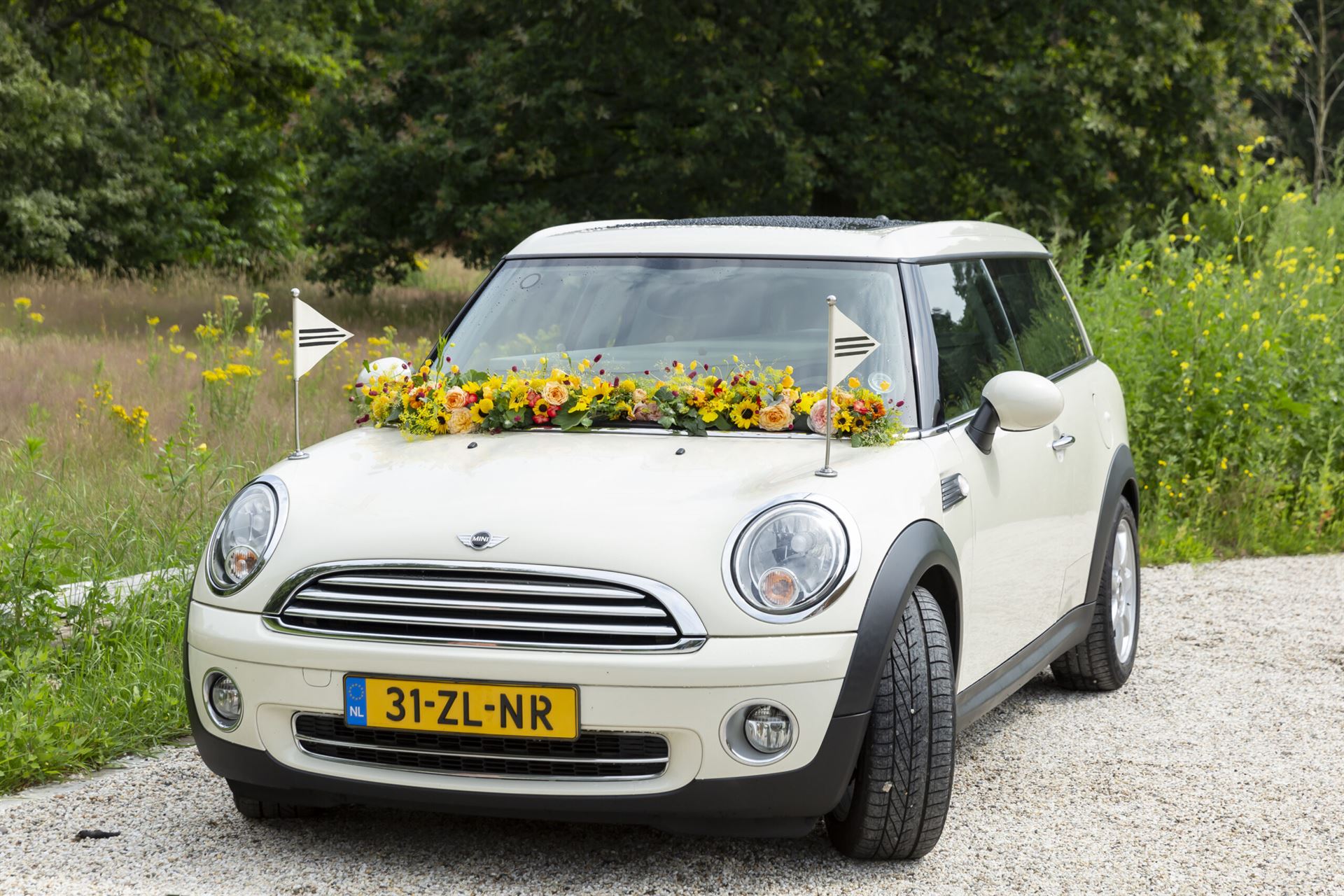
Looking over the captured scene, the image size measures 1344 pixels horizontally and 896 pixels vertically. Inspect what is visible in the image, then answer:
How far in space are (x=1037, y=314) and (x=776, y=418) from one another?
1.81 metres

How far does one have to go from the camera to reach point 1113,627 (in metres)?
5.78

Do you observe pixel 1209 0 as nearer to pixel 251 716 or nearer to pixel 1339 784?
pixel 1339 784

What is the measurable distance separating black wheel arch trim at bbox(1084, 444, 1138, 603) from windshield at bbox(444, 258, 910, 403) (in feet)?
5.07

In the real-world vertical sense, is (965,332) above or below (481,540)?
above

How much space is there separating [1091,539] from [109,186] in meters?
24.7

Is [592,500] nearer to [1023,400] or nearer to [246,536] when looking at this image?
[246,536]

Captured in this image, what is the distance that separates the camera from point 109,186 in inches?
1057

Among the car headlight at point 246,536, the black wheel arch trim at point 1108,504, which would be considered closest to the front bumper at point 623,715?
the car headlight at point 246,536

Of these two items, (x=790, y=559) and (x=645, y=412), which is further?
(x=645, y=412)

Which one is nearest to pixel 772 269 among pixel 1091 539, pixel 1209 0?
pixel 1091 539

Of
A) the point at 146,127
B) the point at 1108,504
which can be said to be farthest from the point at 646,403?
the point at 146,127

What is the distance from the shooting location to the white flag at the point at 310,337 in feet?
14.7

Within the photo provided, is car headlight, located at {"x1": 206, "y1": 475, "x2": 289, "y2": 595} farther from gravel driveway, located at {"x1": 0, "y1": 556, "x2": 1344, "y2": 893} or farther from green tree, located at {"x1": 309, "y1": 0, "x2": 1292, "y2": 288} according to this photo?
green tree, located at {"x1": 309, "y1": 0, "x2": 1292, "y2": 288}

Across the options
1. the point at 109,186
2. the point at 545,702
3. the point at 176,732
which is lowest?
the point at 109,186
